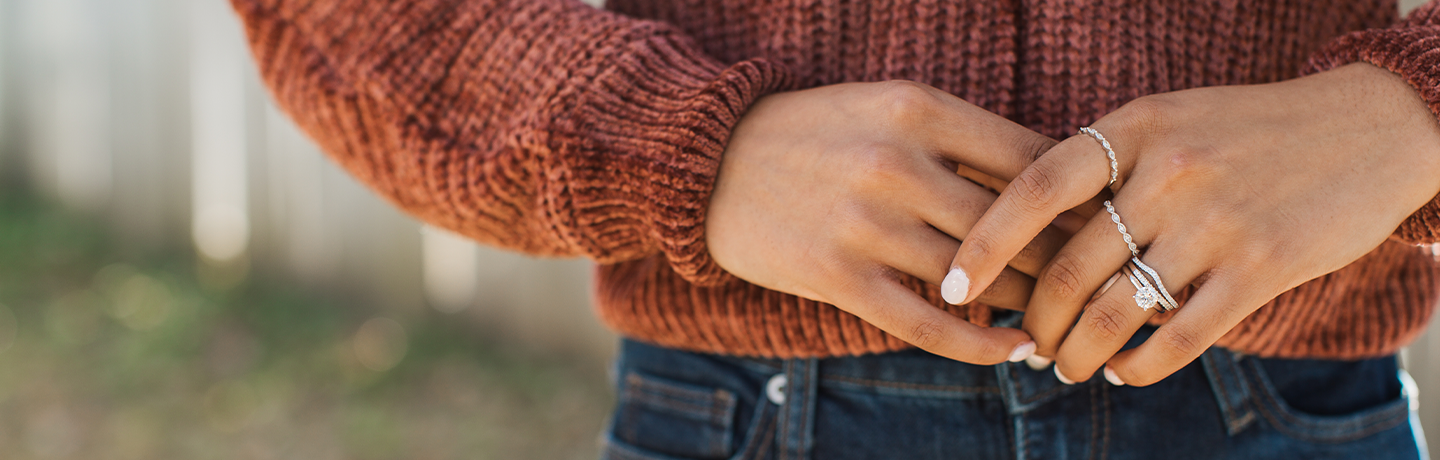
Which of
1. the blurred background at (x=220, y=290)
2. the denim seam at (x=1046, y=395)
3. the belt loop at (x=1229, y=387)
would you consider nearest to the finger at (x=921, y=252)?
the denim seam at (x=1046, y=395)

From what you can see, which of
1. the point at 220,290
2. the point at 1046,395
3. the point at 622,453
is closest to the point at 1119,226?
the point at 1046,395

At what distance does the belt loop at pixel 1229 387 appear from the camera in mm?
861

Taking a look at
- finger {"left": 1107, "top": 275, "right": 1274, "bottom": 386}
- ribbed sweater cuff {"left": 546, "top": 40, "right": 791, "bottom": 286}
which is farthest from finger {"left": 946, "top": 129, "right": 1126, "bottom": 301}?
ribbed sweater cuff {"left": 546, "top": 40, "right": 791, "bottom": 286}

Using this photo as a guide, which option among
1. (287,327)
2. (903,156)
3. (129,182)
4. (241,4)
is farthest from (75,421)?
(903,156)

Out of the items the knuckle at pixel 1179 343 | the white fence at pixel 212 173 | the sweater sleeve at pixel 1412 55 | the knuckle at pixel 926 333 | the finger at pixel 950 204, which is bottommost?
the white fence at pixel 212 173

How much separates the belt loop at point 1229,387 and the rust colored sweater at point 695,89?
3cm

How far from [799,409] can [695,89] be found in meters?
0.35

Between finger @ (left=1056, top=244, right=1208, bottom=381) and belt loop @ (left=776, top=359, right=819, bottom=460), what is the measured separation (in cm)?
27

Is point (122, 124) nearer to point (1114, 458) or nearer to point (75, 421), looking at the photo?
point (75, 421)

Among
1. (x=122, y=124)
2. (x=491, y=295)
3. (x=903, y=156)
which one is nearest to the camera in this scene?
(x=903, y=156)

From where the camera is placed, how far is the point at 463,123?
33.0 inches

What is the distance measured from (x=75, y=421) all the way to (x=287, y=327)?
751mm

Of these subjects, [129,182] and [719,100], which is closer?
[719,100]

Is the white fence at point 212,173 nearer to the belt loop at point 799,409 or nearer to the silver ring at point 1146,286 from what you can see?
the belt loop at point 799,409
